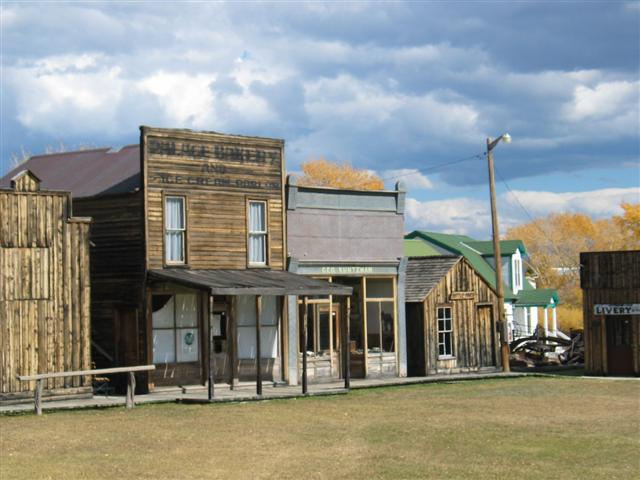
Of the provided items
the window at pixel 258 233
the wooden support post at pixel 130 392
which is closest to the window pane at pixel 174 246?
the window at pixel 258 233

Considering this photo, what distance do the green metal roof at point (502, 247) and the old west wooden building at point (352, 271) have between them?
25127mm

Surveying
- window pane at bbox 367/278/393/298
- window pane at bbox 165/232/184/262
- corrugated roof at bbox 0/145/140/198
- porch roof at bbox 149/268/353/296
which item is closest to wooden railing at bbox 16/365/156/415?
porch roof at bbox 149/268/353/296

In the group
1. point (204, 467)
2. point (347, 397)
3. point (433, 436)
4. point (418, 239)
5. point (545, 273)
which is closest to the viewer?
point (204, 467)

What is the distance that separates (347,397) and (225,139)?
27.5 feet

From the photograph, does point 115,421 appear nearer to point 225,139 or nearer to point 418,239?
point 225,139

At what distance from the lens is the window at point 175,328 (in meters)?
31.7

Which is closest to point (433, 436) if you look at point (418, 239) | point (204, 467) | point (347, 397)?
point (204, 467)

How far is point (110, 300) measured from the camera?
32281 mm

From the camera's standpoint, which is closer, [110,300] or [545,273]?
[110,300]

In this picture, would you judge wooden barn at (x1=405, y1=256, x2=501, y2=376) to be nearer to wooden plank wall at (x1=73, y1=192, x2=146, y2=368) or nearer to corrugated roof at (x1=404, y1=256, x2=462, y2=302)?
corrugated roof at (x1=404, y1=256, x2=462, y2=302)

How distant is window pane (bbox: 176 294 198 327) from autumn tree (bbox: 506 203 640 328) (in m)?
58.8

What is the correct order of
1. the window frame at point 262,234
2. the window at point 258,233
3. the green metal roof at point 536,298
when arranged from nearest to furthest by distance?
the window frame at point 262,234 → the window at point 258,233 → the green metal roof at point 536,298

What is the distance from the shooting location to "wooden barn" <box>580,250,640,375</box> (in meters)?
Result: 39.6

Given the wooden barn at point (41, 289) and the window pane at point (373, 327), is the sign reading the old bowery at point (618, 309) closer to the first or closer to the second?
the window pane at point (373, 327)
